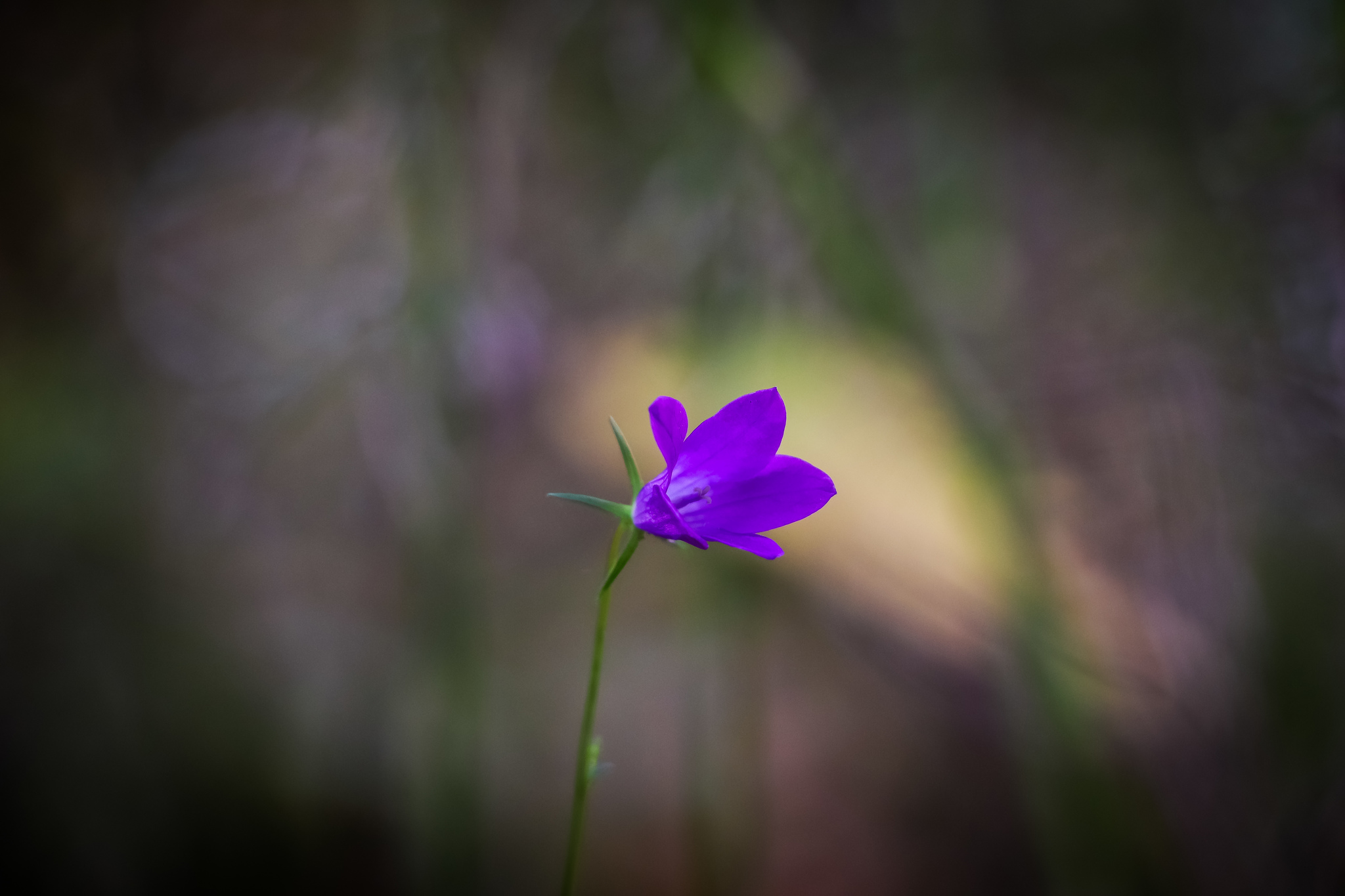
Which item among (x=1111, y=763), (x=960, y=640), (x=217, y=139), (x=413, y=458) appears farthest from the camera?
(x=217, y=139)

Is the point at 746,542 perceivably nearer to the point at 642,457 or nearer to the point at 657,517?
the point at 657,517

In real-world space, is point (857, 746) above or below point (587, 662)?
below

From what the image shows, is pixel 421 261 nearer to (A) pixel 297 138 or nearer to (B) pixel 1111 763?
(A) pixel 297 138

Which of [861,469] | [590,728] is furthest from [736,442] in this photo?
[861,469]

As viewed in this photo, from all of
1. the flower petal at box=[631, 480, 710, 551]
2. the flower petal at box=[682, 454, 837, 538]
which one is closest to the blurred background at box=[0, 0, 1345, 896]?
the flower petal at box=[682, 454, 837, 538]

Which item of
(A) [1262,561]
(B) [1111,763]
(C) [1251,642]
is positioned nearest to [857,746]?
(B) [1111,763]

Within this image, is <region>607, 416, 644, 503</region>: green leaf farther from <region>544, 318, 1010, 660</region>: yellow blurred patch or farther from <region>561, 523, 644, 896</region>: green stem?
<region>544, 318, 1010, 660</region>: yellow blurred patch

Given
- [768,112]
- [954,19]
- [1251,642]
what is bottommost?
[1251,642]
